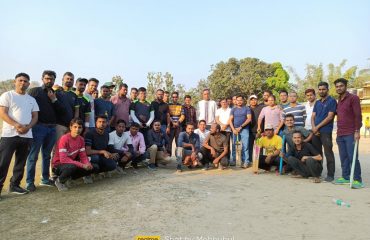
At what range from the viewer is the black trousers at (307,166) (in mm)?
6781

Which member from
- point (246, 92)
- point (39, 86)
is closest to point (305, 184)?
point (39, 86)

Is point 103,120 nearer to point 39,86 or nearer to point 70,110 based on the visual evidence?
point 70,110

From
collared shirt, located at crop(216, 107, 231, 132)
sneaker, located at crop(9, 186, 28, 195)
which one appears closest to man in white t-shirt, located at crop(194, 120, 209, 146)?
collared shirt, located at crop(216, 107, 231, 132)

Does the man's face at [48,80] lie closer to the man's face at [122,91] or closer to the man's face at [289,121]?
the man's face at [122,91]

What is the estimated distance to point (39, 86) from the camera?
231 inches

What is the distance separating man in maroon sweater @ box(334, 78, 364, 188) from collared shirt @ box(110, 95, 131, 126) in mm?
4897

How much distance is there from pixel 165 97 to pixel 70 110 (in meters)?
3.34

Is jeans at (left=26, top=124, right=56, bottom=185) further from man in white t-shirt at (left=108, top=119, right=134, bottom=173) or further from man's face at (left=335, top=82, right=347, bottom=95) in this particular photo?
man's face at (left=335, top=82, right=347, bottom=95)

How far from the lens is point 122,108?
26.7ft

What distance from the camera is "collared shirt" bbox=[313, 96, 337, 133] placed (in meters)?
6.76

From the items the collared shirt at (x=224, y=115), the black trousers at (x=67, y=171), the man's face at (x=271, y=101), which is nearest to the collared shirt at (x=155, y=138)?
the collared shirt at (x=224, y=115)

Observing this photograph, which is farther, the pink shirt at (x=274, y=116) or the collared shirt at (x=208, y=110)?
the collared shirt at (x=208, y=110)

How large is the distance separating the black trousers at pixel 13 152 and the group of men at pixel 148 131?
0.01 meters

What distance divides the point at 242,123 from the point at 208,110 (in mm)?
1276
